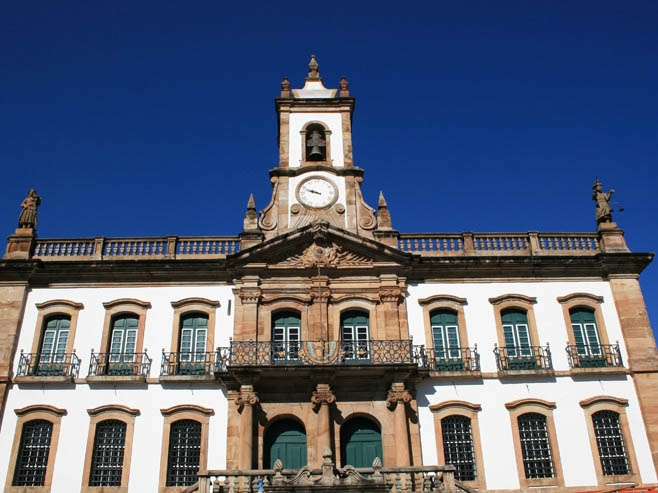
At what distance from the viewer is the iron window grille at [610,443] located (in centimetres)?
2061

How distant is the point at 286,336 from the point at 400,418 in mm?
4627

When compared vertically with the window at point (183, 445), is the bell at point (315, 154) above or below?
above

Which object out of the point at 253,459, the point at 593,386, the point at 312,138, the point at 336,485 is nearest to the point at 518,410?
the point at 593,386

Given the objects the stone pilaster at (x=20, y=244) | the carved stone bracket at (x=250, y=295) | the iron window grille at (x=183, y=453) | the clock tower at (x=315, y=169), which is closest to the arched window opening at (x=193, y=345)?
the carved stone bracket at (x=250, y=295)

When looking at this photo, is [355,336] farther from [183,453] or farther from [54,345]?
[54,345]

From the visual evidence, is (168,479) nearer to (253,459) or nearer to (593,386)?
(253,459)

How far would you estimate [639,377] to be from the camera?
21.6 meters

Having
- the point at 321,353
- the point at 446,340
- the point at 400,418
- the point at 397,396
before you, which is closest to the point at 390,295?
the point at 446,340

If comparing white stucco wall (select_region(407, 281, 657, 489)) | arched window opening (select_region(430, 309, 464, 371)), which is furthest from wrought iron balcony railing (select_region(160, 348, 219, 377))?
arched window opening (select_region(430, 309, 464, 371))

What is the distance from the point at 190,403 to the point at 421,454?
7328mm

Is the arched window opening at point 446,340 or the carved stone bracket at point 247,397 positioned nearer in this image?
the carved stone bracket at point 247,397

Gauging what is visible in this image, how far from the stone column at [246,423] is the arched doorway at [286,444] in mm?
817

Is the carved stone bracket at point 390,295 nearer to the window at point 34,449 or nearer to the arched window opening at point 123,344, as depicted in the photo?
the arched window opening at point 123,344

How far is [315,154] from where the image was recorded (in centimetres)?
2545
